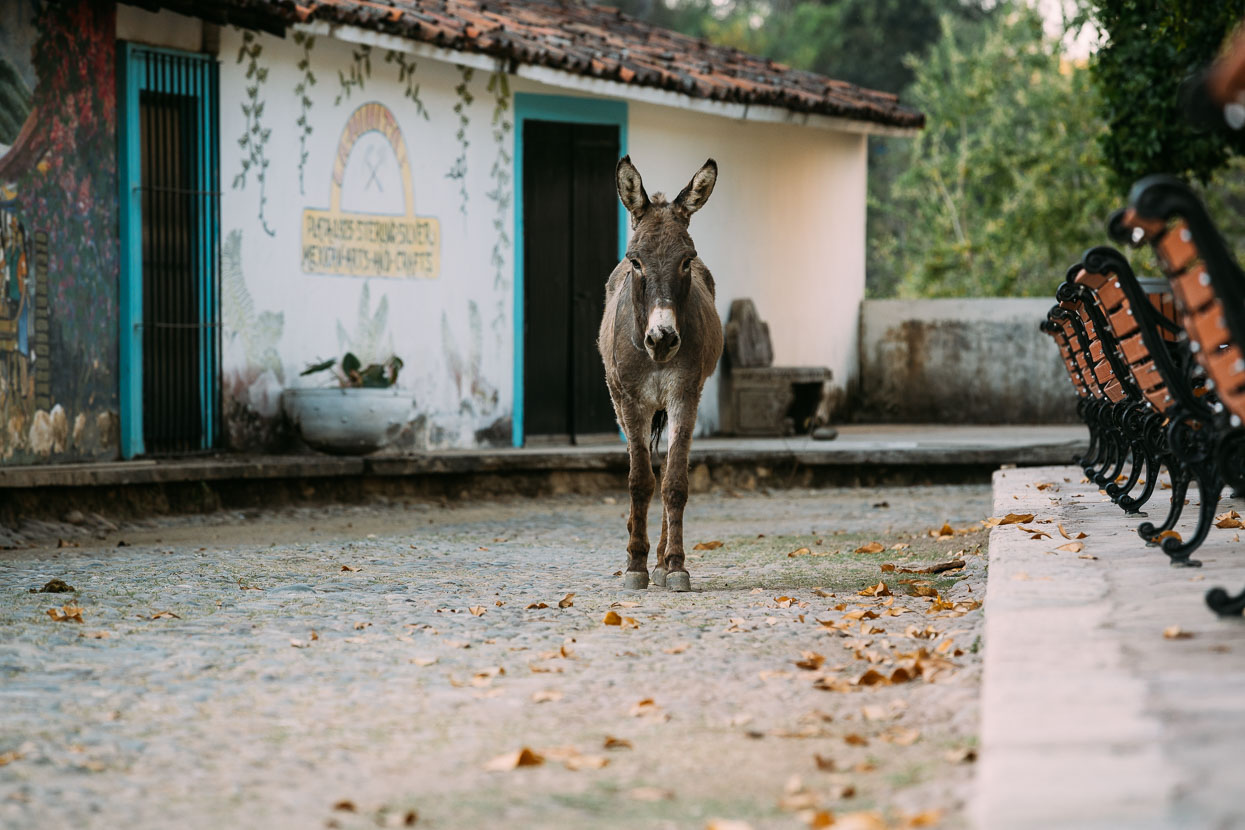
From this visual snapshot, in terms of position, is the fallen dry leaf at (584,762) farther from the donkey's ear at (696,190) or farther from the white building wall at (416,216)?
the white building wall at (416,216)

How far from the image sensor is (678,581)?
6.66 metres

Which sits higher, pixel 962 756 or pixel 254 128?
pixel 254 128

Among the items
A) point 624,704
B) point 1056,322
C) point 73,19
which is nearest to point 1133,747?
point 624,704

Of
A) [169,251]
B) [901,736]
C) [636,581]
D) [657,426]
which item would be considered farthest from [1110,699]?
[169,251]

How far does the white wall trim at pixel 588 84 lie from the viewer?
1154cm

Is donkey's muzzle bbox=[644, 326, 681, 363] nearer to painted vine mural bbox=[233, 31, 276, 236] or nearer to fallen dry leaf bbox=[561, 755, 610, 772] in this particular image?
fallen dry leaf bbox=[561, 755, 610, 772]

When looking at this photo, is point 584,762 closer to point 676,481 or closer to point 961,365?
point 676,481

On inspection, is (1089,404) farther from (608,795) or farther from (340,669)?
(608,795)

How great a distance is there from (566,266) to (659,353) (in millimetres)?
7950

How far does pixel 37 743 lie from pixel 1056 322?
5944 mm

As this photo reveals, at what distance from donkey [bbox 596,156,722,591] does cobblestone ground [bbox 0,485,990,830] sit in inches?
10.5

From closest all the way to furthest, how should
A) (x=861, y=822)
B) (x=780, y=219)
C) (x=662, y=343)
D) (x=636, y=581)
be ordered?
1. (x=861, y=822)
2. (x=662, y=343)
3. (x=636, y=581)
4. (x=780, y=219)

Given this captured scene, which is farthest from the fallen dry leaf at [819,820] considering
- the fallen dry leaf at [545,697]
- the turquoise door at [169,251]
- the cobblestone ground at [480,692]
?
the turquoise door at [169,251]

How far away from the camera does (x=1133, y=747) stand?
9.36 feet
